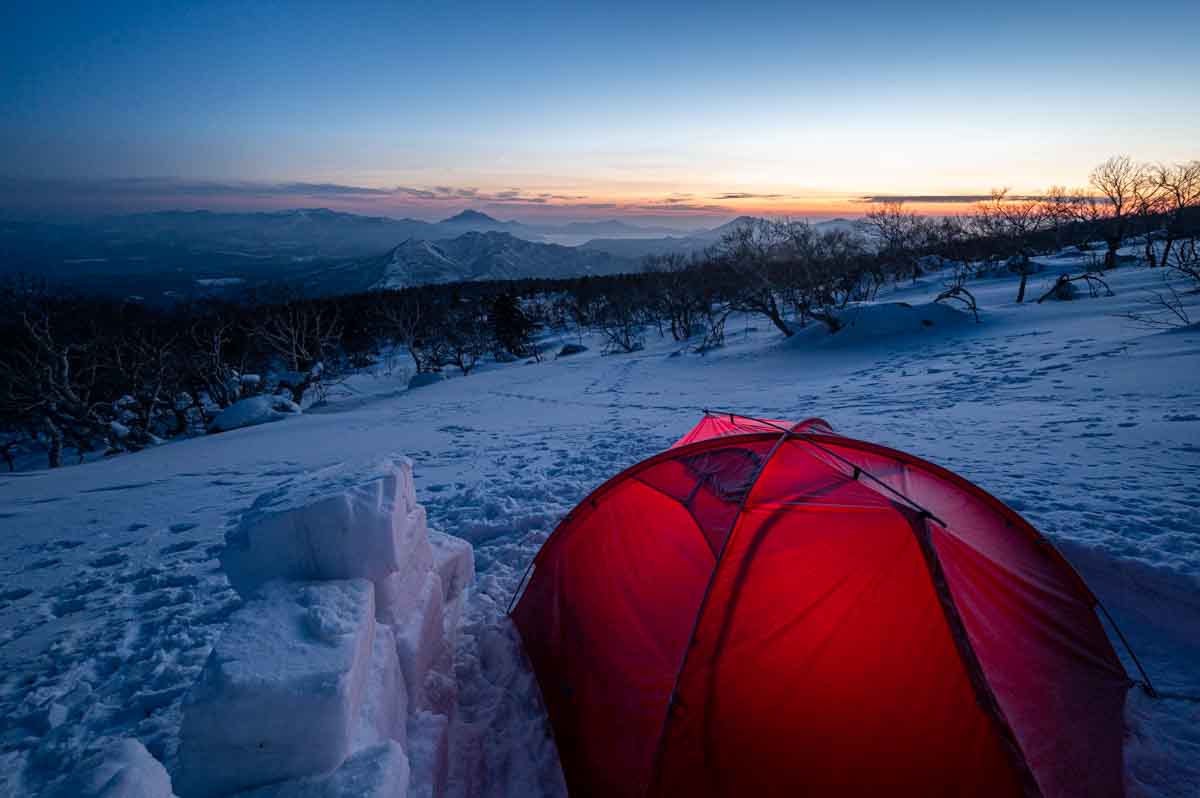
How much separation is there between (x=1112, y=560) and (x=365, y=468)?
6.04m

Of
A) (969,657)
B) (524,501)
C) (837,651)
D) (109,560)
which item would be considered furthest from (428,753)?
(109,560)

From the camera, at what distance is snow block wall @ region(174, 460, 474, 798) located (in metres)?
2.03

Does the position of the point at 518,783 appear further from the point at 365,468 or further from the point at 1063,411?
the point at 1063,411

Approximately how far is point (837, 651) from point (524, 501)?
15.4 feet

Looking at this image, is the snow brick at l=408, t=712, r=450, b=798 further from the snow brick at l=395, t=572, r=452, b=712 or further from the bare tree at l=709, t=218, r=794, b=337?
the bare tree at l=709, t=218, r=794, b=337

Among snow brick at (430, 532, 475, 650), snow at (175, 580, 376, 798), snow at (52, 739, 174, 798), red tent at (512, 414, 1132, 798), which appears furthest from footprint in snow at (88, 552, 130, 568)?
snow at (52, 739, 174, 798)

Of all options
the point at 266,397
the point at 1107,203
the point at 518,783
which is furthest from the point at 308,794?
the point at 1107,203

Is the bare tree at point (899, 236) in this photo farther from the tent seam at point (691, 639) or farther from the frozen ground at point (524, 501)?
the tent seam at point (691, 639)

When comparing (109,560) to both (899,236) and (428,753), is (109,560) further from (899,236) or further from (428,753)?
(899,236)

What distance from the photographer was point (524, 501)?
6.94 m

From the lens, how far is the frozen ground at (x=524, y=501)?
3451 mm

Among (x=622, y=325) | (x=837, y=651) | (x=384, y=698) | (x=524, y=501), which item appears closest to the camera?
(x=384, y=698)

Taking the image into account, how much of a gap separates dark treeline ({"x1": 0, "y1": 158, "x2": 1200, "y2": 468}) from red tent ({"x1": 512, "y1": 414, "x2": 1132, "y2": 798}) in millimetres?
18510

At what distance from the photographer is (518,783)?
124 inches
